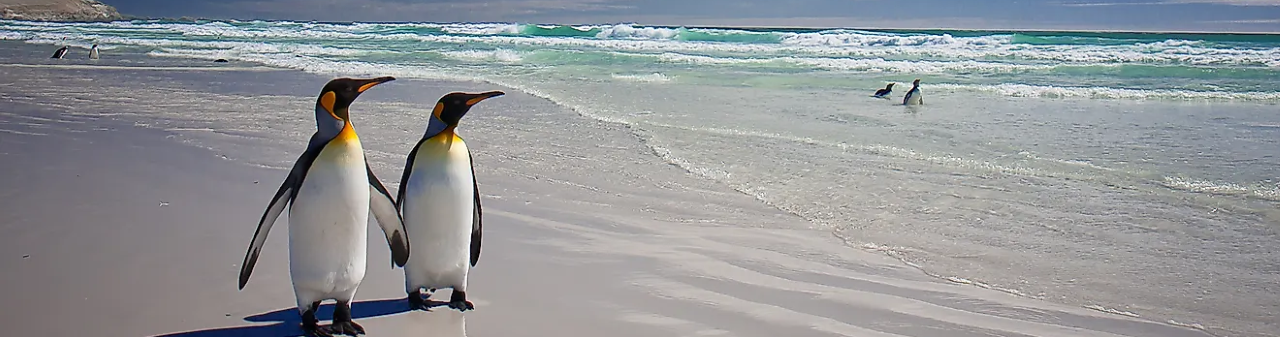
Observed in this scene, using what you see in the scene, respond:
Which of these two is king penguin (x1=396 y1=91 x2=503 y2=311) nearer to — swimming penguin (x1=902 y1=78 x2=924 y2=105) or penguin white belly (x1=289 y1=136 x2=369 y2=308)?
penguin white belly (x1=289 y1=136 x2=369 y2=308)

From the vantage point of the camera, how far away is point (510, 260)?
11.6ft

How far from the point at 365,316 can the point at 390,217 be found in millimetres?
329

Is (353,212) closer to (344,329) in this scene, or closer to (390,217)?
(390,217)

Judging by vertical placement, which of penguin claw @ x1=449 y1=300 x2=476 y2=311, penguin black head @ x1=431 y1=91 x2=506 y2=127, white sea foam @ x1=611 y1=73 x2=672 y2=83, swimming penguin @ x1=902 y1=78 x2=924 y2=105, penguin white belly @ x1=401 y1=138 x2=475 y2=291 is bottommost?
penguin claw @ x1=449 y1=300 x2=476 y2=311

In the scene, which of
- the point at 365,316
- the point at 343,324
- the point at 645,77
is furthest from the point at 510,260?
the point at 645,77

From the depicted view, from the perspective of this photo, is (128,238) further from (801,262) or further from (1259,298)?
(1259,298)

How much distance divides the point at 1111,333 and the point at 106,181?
14.0 feet

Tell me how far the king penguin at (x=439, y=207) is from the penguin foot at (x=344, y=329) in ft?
1.01

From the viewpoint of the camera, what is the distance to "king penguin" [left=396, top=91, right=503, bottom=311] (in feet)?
9.61

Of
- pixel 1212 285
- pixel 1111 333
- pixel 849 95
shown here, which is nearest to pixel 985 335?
pixel 1111 333

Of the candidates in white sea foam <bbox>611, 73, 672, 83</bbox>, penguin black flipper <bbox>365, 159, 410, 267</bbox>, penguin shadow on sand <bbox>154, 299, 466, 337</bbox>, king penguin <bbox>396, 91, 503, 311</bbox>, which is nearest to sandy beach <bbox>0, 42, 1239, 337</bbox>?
penguin shadow on sand <bbox>154, 299, 466, 337</bbox>

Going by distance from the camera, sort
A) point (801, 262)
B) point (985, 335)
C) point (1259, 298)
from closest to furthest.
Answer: point (985, 335)
point (1259, 298)
point (801, 262)

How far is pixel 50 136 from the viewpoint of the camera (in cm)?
622

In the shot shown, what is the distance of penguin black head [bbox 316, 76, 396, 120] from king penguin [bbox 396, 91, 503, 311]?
14.8 inches
